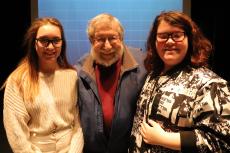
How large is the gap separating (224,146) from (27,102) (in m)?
1.07

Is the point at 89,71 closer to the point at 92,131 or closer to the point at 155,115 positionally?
the point at 92,131

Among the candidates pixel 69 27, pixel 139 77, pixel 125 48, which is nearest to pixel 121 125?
pixel 139 77

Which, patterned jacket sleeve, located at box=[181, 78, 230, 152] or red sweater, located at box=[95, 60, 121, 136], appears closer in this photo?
patterned jacket sleeve, located at box=[181, 78, 230, 152]

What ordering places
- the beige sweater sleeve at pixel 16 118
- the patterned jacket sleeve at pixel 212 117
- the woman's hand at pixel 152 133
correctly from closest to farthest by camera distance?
the patterned jacket sleeve at pixel 212 117, the woman's hand at pixel 152 133, the beige sweater sleeve at pixel 16 118

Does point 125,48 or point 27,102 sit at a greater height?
point 125,48

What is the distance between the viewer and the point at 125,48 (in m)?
2.22

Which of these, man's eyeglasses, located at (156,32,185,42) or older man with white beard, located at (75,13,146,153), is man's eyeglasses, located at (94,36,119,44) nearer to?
older man with white beard, located at (75,13,146,153)

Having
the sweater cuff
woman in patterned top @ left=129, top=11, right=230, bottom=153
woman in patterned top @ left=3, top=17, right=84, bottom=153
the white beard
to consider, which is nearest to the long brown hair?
woman in patterned top @ left=3, top=17, right=84, bottom=153

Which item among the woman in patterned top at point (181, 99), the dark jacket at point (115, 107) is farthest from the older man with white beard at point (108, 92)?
the woman in patterned top at point (181, 99)

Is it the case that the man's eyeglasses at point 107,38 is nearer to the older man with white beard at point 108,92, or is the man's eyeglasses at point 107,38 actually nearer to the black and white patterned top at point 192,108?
the older man with white beard at point 108,92

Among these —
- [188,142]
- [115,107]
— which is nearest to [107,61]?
[115,107]

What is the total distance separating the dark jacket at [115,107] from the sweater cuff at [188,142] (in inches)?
21.1

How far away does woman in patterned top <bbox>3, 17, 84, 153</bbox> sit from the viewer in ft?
6.53

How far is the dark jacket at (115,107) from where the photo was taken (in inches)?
81.6
